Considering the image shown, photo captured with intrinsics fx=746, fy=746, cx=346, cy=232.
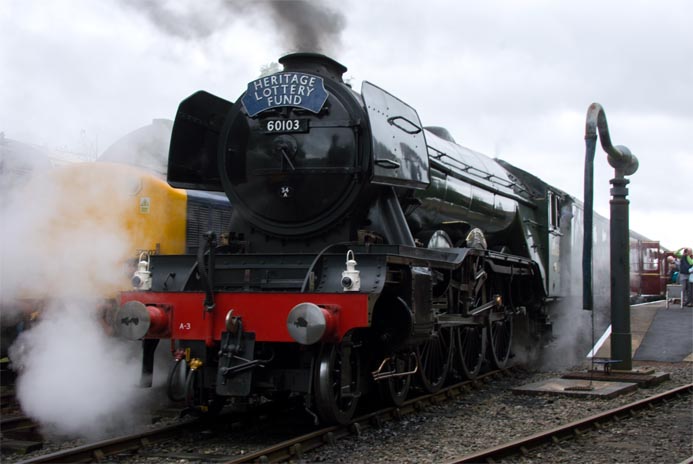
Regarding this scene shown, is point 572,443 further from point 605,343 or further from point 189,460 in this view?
point 605,343

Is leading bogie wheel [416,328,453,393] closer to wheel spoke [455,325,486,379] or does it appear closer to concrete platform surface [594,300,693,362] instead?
wheel spoke [455,325,486,379]

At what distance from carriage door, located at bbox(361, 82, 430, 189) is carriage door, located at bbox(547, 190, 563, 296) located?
478cm

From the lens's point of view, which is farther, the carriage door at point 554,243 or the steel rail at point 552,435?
the carriage door at point 554,243

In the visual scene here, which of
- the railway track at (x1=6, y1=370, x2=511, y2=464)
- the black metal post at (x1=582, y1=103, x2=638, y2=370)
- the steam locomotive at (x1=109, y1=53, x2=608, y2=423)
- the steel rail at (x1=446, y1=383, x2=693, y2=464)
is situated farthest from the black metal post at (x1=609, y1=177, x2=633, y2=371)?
the railway track at (x1=6, y1=370, x2=511, y2=464)

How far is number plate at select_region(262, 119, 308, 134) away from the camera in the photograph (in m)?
6.31

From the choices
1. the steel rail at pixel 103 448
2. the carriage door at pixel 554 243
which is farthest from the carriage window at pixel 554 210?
the steel rail at pixel 103 448

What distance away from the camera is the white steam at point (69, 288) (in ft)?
21.1

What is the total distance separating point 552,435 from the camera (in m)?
5.59

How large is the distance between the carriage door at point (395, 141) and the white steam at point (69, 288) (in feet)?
9.35

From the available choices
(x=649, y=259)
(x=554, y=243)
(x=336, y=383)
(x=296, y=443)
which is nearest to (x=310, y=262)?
(x=336, y=383)

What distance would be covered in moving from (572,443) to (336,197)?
2.66 metres

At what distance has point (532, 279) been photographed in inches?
409

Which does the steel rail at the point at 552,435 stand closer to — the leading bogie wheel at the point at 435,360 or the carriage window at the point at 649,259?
the leading bogie wheel at the point at 435,360

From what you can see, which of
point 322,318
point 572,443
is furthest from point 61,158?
point 572,443
